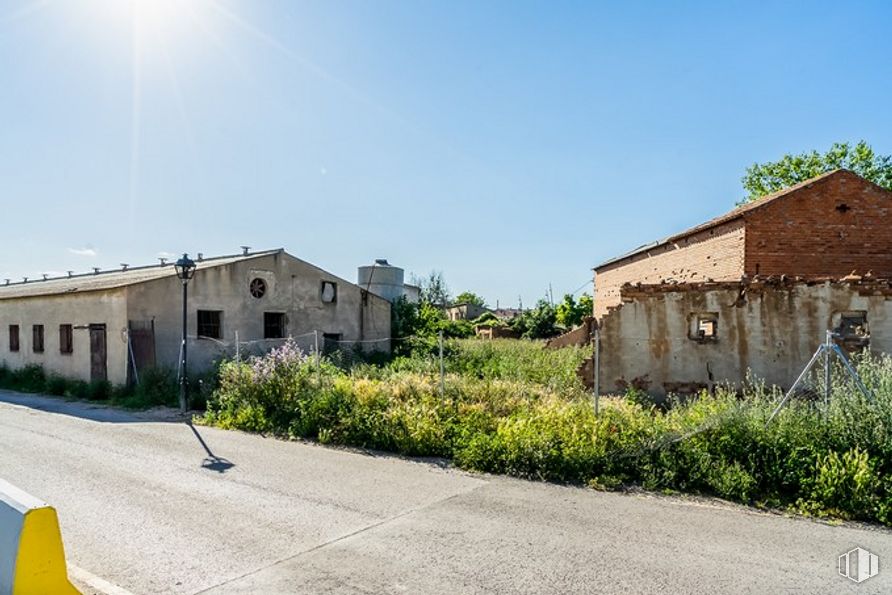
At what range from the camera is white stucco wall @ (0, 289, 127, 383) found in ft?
53.0

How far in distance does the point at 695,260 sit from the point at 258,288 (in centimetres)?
1495

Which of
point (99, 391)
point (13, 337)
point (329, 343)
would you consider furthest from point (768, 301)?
point (13, 337)

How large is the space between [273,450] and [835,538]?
25.6 feet

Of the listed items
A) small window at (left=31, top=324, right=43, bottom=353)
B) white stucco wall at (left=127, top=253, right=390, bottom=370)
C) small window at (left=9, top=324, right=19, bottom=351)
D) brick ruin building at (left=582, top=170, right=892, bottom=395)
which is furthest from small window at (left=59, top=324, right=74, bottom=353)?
brick ruin building at (left=582, top=170, right=892, bottom=395)

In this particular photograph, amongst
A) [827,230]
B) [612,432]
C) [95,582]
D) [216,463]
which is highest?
[827,230]

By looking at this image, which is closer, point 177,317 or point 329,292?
point 177,317

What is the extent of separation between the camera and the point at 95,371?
16969mm

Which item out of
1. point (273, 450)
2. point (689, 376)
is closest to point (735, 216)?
point (689, 376)

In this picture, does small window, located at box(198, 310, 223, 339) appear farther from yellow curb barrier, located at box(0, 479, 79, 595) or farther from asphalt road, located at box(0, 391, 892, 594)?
yellow curb barrier, located at box(0, 479, 79, 595)

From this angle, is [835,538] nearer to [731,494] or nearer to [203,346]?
[731,494]

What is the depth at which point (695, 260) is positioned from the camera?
16297mm

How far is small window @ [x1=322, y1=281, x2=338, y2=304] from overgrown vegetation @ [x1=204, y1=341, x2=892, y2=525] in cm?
988

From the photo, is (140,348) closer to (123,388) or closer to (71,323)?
(123,388)

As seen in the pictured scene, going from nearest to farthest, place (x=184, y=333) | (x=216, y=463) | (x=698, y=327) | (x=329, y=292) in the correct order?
(x=216, y=463), (x=698, y=327), (x=184, y=333), (x=329, y=292)
